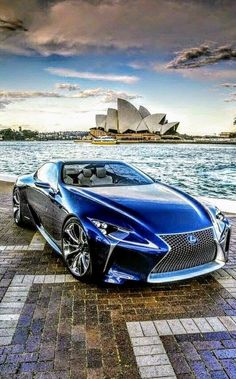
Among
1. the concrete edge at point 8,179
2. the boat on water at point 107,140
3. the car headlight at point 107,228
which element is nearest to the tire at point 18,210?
the car headlight at point 107,228

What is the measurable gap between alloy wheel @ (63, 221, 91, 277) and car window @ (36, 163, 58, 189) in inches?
35.1

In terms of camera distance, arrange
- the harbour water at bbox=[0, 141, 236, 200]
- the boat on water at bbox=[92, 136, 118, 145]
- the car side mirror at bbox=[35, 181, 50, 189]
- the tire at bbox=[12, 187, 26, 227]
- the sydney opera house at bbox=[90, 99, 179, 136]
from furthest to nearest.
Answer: the boat on water at bbox=[92, 136, 118, 145] < the sydney opera house at bbox=[90, 99, 179, 136] < the harbour water at bbox=[0, 141, 236, 200] < the tire at bbox=[12, 187, 26, 227] < the car side mirror at bbox=[35, 181, 50, 189]

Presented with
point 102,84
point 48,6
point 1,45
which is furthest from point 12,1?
point 102,84

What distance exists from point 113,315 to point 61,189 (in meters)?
1.89

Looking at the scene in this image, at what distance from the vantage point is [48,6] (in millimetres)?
16172

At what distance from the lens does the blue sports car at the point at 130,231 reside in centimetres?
347

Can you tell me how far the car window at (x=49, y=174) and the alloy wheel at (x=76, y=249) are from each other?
89cm

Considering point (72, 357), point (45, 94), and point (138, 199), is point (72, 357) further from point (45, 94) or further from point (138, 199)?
point (45, 94)

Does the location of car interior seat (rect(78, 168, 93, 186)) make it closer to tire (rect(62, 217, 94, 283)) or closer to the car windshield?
the car windshield

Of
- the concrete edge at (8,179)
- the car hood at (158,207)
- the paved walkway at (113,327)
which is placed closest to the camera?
the paved walkway at (113,327)

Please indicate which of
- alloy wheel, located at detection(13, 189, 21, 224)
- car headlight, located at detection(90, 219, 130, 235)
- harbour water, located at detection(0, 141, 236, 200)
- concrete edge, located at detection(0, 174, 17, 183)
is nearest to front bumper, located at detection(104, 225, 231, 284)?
car headlight, located at detection(90, 219, 130, 235)

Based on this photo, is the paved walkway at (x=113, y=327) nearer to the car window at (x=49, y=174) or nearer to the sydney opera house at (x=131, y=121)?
the car window at (x=49, y=174)

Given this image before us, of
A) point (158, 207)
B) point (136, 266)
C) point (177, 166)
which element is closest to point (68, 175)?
point (158, 207)

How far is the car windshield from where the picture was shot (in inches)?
203
